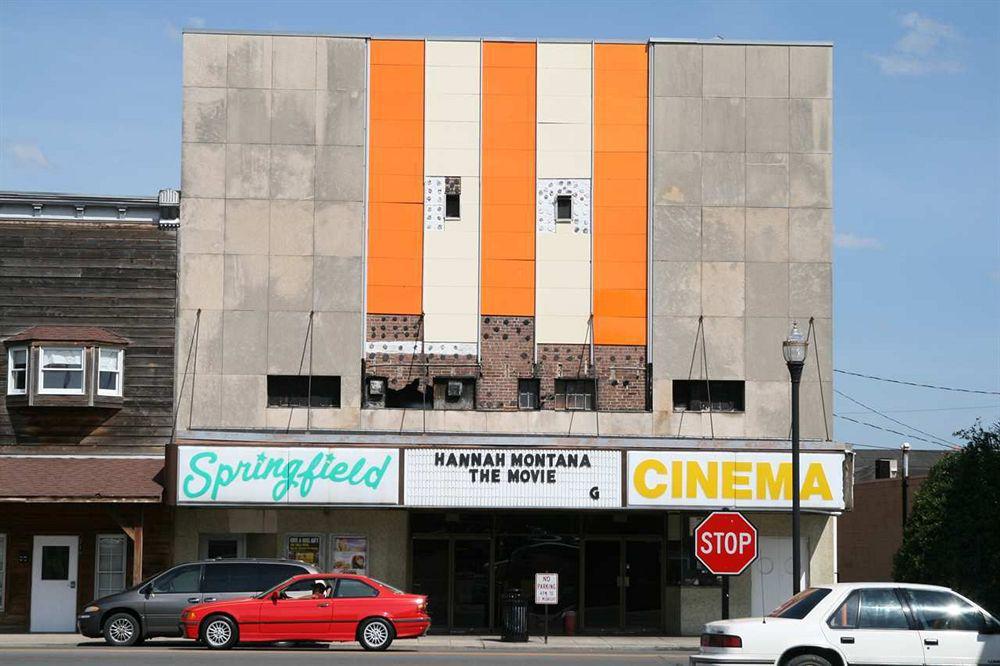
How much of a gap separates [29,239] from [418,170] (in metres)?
9.47

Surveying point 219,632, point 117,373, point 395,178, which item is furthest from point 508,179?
point 219,632

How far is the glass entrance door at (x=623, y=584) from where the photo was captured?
33188 mm

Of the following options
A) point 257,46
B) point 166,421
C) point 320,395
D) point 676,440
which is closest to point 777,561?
point 676,440

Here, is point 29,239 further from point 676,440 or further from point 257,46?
point 676,440

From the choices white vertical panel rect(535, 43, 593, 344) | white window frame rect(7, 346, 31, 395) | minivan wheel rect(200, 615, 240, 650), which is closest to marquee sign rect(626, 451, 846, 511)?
white vertical panel rect(535, 43, 593, 344)

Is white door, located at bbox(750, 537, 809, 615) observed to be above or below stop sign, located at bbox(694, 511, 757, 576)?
below

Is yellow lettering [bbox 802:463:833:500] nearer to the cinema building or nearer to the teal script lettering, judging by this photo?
the cinema building

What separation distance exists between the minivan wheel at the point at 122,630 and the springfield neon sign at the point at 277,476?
12.1ft

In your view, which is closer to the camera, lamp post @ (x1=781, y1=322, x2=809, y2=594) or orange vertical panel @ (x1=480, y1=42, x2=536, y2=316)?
lamp post @ (x1=781, y1=322, x2=809, y2=594)

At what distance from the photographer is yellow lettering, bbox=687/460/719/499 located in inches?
1232

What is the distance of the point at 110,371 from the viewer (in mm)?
32531

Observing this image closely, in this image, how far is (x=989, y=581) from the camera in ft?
96.2

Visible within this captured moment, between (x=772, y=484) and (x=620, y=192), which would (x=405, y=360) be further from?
(x=772, y=484)

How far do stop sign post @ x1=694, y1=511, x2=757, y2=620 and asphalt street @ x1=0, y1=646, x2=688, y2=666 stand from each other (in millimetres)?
1989
